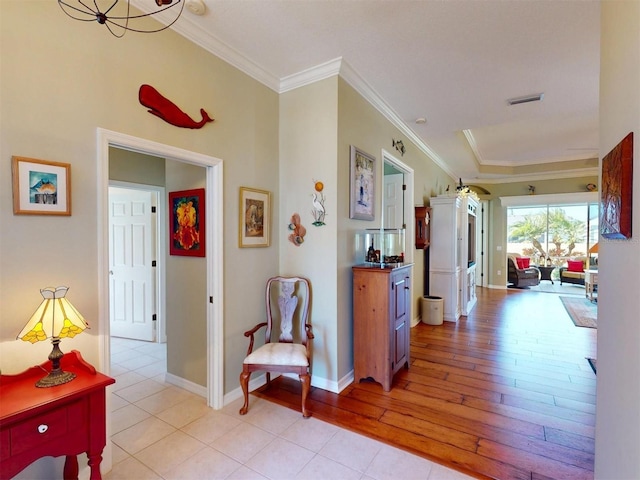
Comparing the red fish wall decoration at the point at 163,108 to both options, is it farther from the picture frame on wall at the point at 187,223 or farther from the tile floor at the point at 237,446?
the tile floor at the point at 237,446

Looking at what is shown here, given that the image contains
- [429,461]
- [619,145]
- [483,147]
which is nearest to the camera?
[619,145]

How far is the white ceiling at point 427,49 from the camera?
2.15 m

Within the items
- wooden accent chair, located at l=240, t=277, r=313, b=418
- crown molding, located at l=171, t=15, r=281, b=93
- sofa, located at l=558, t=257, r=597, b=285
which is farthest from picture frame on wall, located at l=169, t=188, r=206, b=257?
sofa, located at l=558, t=257, r=597, b=285

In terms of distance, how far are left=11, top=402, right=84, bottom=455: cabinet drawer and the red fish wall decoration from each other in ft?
5.83

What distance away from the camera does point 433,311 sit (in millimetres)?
5000

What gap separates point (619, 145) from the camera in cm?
120

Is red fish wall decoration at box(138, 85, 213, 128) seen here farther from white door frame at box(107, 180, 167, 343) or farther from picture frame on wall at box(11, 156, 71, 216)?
white door frame at box(107, 180, 167, 343)

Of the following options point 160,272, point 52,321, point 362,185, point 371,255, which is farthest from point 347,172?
point 160,272

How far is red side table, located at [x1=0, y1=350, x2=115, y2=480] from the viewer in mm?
1240

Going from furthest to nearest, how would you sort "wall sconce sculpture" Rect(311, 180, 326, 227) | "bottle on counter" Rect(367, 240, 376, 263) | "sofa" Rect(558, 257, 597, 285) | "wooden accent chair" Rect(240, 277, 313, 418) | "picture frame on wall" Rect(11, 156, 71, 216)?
"sofa" Rect(558, 257, 597, 285) < "bottle on counter" Rect(367, 240, 376, 263) < "wall sconce sculpture" Rect(311, 180, 326, 227) < "wooden accent chair" Rect(240, 277, 313, 418) < "picture frame on wall" Rect(11, 156, 71, 216)

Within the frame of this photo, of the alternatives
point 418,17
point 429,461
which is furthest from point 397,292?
point 418,17

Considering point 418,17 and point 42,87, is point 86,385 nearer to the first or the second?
point 42,87

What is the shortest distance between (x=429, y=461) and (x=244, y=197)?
2389 mm

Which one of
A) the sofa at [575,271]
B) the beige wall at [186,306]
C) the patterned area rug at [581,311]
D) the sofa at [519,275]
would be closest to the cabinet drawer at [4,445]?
the beige wall at [186,306]
